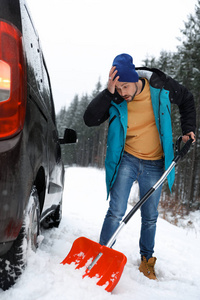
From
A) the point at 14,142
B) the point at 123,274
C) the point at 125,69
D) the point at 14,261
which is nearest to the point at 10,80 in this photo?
the point at 14,142

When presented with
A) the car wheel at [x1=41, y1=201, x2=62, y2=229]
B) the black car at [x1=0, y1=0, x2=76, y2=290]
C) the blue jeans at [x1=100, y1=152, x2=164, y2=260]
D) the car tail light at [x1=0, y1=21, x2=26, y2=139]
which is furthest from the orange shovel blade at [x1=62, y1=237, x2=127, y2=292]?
the car wheel at [x1=41, y1=201, x2=62, y2=229]

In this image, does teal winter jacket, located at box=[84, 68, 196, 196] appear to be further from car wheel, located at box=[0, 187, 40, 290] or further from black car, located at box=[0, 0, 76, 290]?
car wheel, located at box=[0, 187, 40, 290]

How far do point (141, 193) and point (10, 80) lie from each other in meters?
2.19

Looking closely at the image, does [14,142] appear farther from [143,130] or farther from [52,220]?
[52,220]

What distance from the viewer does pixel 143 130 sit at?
317 cm

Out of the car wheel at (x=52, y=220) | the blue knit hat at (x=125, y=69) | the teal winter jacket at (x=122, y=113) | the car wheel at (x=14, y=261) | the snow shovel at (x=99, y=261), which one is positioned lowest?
the car wheel at (x=52, y=220)

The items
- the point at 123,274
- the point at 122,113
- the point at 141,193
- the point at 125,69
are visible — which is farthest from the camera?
the point at 141,193

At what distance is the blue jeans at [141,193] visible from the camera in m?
3.08

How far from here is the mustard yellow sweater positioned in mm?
3117

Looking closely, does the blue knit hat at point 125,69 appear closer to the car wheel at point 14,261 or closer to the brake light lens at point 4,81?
the brake light lens at point 4,81

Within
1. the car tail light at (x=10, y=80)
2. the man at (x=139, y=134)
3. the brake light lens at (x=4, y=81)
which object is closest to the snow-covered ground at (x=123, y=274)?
the man at (x=139, y=134)

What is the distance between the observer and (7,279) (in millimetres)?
1762

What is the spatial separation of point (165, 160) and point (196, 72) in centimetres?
1875

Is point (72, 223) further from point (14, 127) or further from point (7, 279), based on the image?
point (14, 127)
